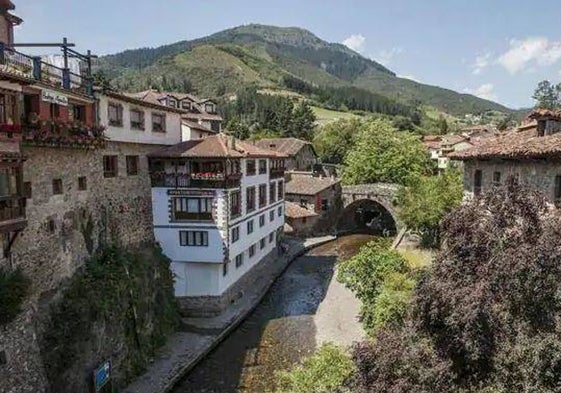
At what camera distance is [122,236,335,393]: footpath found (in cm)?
2394

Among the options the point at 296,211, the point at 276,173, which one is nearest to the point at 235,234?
the point at 276,173

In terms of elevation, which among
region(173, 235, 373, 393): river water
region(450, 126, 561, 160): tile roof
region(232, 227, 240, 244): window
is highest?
region(450, 126, 561, 160): tile roof

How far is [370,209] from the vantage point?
71.7 meters

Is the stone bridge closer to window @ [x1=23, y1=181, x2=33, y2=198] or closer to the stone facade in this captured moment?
the stone facade

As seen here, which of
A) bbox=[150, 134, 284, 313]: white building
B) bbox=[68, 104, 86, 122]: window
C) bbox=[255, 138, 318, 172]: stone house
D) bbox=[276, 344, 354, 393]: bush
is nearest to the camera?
bbox=[276, 344, 354, 393]: bush

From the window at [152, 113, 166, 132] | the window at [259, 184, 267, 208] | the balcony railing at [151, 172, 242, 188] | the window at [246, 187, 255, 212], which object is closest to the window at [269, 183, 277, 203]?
the window at [259, 184, 267, 208]

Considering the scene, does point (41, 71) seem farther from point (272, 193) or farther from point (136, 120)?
point (272, 193)

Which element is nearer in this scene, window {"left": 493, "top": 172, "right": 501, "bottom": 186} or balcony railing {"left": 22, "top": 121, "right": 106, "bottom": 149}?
balcony railing {"left": 22, "top": 121, "right": 106, "bottom": 149}

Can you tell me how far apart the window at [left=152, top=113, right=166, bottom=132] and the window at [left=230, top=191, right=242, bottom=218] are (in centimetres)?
636

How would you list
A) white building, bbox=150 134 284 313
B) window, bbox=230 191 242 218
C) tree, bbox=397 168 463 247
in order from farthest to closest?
1. tree, bbox=397 168 463 247
2. window, bbox=230 191 242 218
3. white building, bbox=150 134 284 313

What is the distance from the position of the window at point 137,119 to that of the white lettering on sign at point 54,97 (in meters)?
7.23

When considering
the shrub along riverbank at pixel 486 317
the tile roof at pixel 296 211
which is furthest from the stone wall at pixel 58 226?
the tile roof at pixel 296 211

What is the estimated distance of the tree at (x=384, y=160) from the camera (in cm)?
6994

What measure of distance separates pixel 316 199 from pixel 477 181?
117ft
